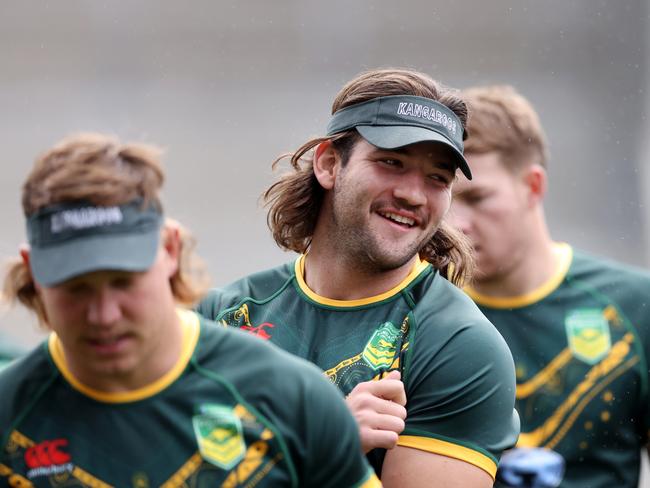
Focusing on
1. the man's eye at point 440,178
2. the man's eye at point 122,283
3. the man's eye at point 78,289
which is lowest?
the man's eye at point 78,289

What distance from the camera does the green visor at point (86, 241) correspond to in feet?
9.64

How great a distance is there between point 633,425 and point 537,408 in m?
0.43

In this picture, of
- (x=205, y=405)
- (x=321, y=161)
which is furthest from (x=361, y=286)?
(x=205, y=405)

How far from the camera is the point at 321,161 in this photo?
14.7 ft

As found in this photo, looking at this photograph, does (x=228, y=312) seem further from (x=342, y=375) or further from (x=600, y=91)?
(x=600, y=91)

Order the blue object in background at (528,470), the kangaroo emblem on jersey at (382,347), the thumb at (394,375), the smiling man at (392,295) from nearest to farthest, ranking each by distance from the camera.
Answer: the thumb at (394,375) → the smiling man at (392,295) → the kangaroo emblem on jersey at (382,347) → the blue object in background at (528,470)

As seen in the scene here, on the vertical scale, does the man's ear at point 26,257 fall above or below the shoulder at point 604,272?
above

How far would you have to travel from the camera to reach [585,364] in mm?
5570

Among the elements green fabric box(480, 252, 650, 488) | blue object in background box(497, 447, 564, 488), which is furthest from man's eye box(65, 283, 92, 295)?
green fabric box(480, 252, 650, 488)

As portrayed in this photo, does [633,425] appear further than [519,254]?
No

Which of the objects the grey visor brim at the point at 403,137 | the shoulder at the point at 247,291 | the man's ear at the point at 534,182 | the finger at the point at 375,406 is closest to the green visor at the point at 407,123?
the grey visor brim at the point at 403,137

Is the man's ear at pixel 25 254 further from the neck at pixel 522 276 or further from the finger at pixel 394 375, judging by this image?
the neck at pixel 522 276

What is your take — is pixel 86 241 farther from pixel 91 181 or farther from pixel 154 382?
pixel 154 382

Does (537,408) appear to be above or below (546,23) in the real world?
below
